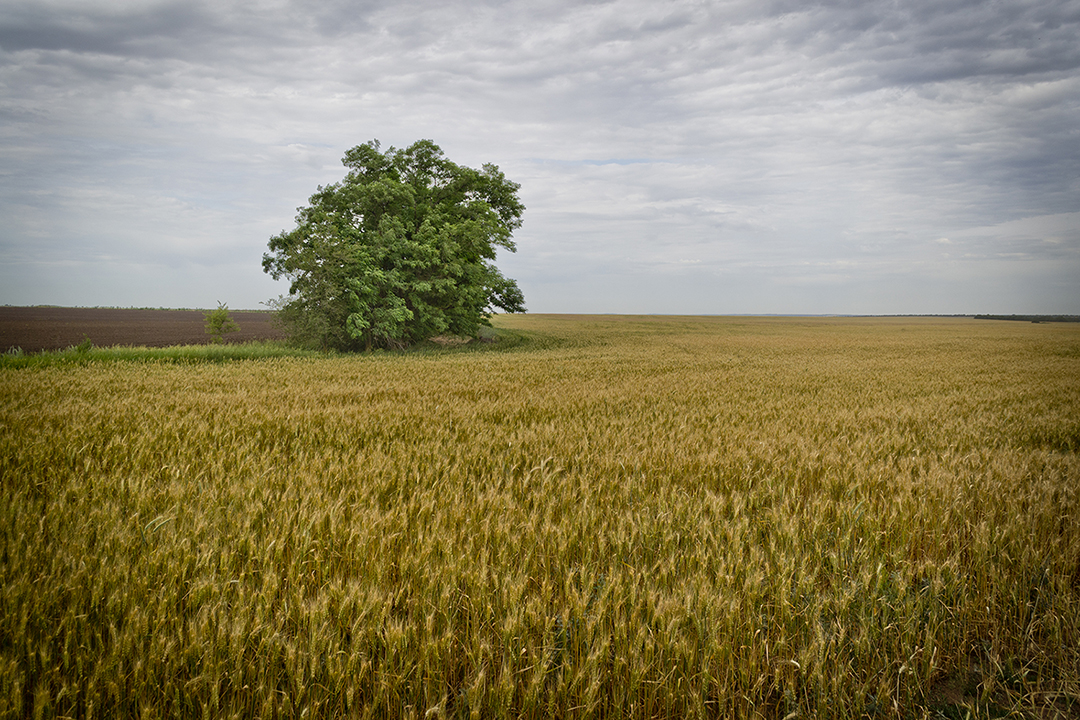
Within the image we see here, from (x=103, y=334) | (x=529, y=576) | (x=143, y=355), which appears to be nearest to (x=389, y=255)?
(x=143, y=355)

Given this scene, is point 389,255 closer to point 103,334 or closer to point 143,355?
point 143,355

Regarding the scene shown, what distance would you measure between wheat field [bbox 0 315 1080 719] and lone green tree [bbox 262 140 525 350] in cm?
1808

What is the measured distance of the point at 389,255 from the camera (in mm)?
26484

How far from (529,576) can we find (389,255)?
25.5 m

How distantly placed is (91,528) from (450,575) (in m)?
2.91

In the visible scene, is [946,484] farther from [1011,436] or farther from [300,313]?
[300,313]

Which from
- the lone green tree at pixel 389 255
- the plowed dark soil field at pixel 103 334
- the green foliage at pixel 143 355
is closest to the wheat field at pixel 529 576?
the green foliage at pixel 143 355

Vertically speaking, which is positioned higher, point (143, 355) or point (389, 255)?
point (389, 255)

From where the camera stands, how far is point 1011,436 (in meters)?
8.07

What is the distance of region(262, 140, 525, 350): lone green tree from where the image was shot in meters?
25.0

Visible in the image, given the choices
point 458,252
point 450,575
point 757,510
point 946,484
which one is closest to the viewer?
point 450,575

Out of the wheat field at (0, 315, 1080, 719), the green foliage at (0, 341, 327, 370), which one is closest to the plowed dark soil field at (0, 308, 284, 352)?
the green foliage at (0, 341, 327, 370)

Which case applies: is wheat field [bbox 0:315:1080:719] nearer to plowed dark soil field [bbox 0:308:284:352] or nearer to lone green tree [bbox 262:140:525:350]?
lone green tree [bbox 262:140:525:350]

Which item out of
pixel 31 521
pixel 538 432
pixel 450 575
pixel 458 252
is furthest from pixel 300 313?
pixel 450 575
